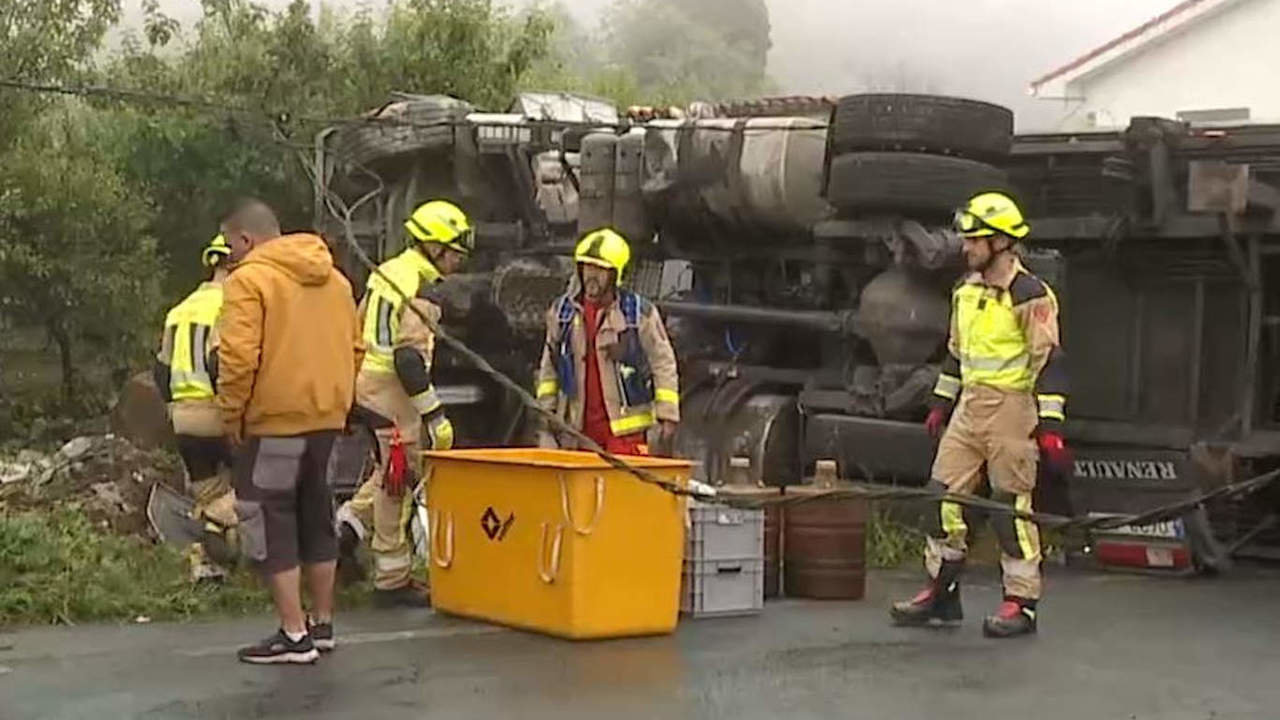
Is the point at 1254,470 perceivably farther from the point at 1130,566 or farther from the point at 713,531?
the point at 713,531

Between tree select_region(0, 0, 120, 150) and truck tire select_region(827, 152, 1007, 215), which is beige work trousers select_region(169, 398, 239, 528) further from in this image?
tree select_region(0, 0, 120, 150)

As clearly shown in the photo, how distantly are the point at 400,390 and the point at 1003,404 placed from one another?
8.41 ft

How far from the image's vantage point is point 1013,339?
893 cm

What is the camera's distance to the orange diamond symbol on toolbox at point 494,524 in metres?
8.58

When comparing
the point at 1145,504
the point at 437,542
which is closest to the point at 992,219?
the point at 437,542

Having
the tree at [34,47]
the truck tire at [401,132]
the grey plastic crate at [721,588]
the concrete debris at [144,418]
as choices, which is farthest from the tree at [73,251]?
the grey plastic crate at [721,588]

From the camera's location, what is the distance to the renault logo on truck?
37.4 ft

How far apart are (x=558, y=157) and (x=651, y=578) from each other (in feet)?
17.5

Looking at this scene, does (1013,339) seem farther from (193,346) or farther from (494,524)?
(193,346)

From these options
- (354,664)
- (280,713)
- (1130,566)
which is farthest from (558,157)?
(280,713)

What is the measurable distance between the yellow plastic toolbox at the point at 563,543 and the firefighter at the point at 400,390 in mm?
294

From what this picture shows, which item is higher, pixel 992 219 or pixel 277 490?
pixel 992 219

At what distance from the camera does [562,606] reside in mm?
8367

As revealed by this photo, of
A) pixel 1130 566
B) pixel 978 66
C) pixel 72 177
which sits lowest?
pixel 1130 566
